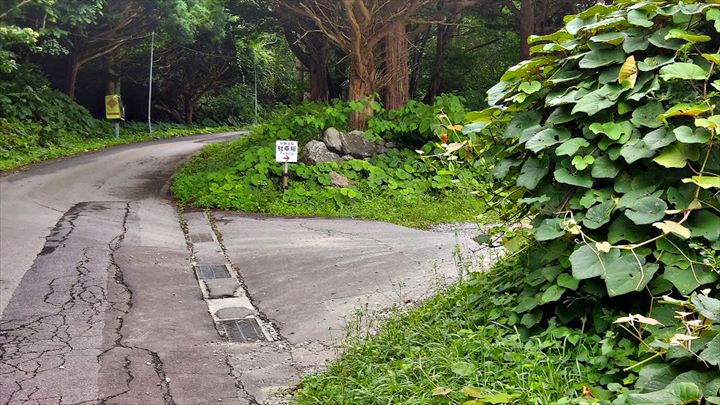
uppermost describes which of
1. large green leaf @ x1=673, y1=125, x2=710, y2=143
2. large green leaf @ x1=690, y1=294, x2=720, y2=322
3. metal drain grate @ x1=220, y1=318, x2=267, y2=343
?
large green leaf @ x1=673, y1=125, x2=710, y2=143

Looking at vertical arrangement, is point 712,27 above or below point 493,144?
above

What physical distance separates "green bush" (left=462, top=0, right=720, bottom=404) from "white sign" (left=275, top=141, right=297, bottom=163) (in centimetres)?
875

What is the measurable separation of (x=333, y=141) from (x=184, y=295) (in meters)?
7.45

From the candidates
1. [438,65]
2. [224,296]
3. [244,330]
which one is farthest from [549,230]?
[438,65]

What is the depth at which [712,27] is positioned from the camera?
3.25 metres

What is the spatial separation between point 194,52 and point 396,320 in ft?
90.1

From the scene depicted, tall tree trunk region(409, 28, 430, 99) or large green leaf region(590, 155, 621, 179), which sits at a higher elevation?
tall tree trunk region(409, 28, 430, 99)

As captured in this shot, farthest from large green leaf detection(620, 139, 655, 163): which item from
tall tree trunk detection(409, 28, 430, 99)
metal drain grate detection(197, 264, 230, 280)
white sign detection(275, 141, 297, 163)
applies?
tall tree trunk detection(409, 28, 430, 99)

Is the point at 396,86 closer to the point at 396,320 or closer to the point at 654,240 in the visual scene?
the point at 396,320

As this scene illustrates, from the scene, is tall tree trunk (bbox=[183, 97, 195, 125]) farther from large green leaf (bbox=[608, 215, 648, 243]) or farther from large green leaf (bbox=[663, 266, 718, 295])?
large green leaf (bbox=[663, 266, 718, 295])

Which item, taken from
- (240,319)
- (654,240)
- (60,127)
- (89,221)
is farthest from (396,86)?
(60,127)

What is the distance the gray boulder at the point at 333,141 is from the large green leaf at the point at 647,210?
10647mm

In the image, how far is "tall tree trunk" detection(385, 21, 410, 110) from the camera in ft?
46.4

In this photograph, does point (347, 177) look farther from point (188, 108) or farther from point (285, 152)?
point (188, 108)
